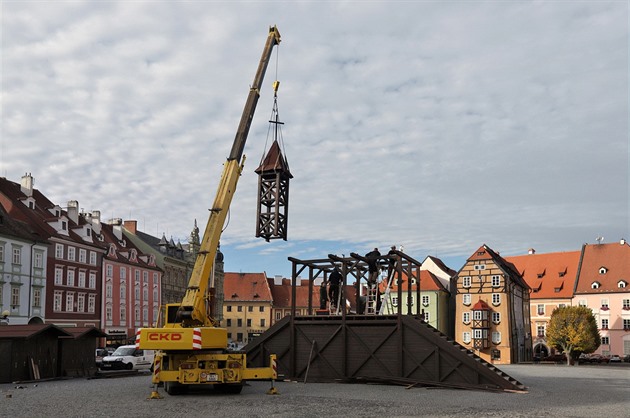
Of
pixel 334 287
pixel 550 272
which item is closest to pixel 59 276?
pixel 334 287

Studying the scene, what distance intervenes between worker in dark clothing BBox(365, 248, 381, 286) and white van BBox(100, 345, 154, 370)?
48.5ft

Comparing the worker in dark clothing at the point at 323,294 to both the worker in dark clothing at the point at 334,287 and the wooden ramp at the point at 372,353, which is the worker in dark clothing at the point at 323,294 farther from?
the wooden ramp at the point at 372,353

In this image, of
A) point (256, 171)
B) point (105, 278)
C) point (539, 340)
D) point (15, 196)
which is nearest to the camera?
point (256, 171)

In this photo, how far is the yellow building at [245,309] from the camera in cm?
10381

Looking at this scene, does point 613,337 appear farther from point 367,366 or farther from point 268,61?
point 268,61

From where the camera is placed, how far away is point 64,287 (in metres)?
55.0

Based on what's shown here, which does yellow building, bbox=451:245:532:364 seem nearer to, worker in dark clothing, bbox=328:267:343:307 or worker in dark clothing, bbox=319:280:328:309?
worker in dark clothing, bbox=319:280:328:309

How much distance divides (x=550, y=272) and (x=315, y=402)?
66611 millimetres

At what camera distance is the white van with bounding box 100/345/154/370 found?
35.1 m

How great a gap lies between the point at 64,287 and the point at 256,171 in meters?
40.4

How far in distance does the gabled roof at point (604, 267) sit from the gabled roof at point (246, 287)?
4712 centimetres

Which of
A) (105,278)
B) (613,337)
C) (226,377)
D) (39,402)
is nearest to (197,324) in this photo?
(226,377)

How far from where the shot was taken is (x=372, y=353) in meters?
25.0

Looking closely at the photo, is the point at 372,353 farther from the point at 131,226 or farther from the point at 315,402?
the point at 131,226
